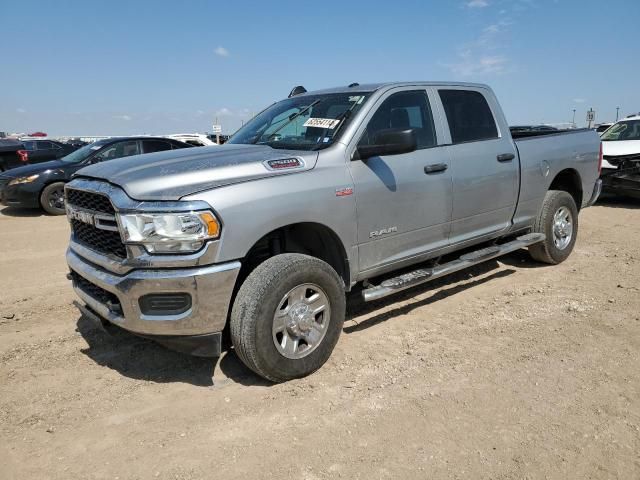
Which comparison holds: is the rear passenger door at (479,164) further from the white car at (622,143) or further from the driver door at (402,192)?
the white car at (622,143)

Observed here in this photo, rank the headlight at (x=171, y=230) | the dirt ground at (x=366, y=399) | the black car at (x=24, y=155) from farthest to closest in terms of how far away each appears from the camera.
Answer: the black car at (x=24, y=155)
the headlight at (x=171, y=230)
the dirt ground at (x=366, y=399)

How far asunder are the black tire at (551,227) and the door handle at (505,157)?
0.98 meters

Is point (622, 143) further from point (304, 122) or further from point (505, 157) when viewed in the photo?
point (304, 122)

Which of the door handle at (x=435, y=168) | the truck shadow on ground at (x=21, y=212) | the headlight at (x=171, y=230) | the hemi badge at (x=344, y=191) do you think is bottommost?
the truck shadow on ground at (x=21, y=212)

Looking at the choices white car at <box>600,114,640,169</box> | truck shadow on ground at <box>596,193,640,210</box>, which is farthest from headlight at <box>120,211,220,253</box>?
truck shadow on ground at <box>596,193,640,210</box>

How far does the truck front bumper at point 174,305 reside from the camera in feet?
9.59

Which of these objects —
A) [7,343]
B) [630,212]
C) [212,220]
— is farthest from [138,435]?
[630,212]

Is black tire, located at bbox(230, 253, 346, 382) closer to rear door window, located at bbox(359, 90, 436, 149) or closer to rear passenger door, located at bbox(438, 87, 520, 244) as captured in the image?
rear door window, located at bbox(359, 90, 436, 149)

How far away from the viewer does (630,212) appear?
9.63 meters

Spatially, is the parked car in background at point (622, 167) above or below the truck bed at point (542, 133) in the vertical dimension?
below

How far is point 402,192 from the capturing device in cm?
391

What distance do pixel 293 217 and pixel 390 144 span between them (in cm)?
91

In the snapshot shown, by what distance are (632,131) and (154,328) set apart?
1155 centimetres

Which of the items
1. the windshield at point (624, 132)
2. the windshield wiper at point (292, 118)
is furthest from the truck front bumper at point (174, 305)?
the windshield at point (624, 132)
